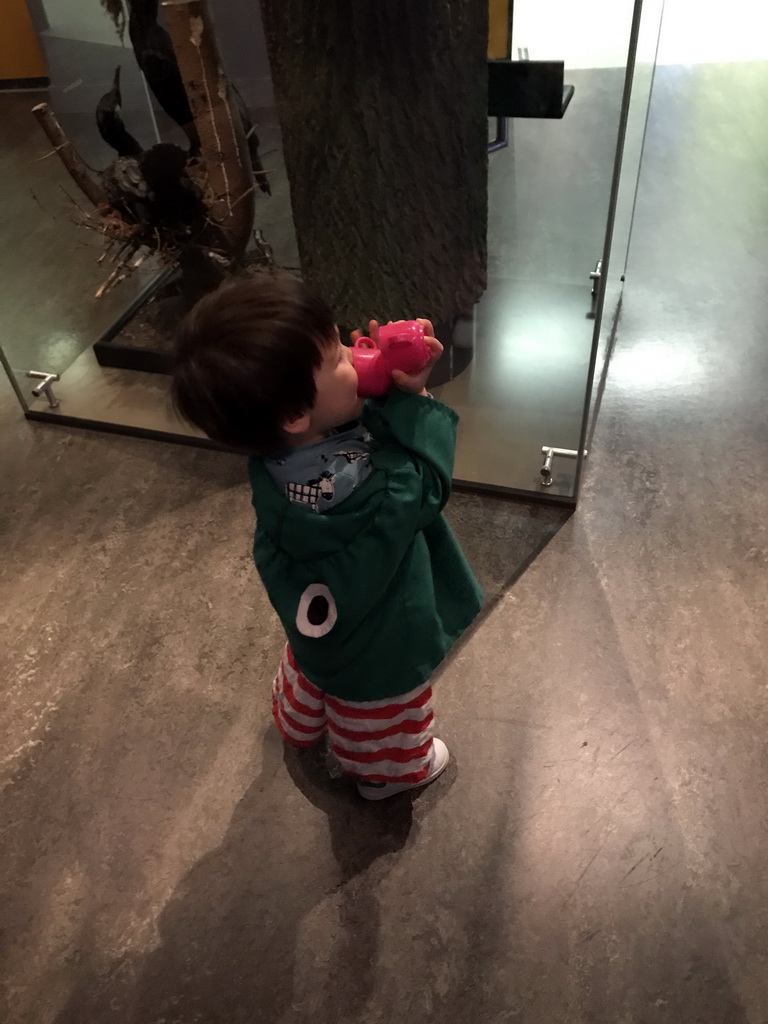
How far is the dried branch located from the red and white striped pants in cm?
127

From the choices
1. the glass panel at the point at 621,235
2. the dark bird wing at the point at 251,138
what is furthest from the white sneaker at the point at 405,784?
the dark bird wing at the point at 251,138

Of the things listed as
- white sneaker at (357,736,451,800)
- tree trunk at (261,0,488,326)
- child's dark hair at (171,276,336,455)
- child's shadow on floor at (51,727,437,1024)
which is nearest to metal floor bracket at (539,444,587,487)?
tree trunk at (261,0,488,326)

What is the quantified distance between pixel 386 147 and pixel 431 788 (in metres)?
1.14

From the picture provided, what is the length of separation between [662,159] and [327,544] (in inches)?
96.3

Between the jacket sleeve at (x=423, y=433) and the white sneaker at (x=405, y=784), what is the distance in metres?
0.53

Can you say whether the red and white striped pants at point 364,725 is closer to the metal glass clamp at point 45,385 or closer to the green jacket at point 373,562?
the green jacket at point 373,562

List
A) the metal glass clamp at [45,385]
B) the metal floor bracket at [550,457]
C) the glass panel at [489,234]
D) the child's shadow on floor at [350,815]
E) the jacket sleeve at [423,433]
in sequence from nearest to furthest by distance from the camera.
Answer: the jacket sleeve at [423,433] < the child's shadow on floor at [350,815] < the glass panel at [489,234] < the metal floor bracket at [550,457] < the metal glass clamp at [45,385]

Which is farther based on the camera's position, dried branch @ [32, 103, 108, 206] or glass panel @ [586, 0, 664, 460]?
dried branch @ [32, 103, 108, 206]

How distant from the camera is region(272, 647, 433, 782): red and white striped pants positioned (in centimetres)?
106

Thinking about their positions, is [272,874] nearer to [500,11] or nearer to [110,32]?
[500,11]

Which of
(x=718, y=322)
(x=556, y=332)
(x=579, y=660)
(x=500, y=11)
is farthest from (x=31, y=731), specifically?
(x=718, y=322)

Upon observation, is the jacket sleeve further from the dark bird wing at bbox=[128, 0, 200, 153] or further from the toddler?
the dark bird wing at bbox=[128, 0, 200, 153]

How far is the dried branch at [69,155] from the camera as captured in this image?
175 cm

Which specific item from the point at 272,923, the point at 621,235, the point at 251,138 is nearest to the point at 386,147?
the point at 251,138
